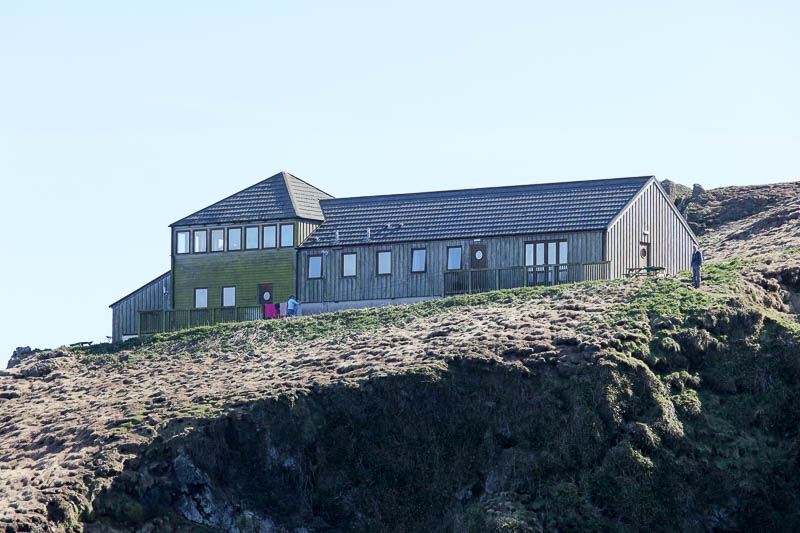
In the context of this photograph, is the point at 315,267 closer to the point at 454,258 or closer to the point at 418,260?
the point at 418,260

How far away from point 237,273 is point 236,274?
7cm

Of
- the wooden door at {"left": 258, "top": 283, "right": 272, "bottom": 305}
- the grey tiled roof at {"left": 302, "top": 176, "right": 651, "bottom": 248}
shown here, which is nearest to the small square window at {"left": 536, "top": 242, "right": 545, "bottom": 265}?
the grey tiled roof at {"left": 302, "top": 176, "right": 651, "bottom": 248}

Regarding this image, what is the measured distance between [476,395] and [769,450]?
9.11 m

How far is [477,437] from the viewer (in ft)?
125

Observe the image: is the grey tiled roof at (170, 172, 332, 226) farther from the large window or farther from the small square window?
the small square window

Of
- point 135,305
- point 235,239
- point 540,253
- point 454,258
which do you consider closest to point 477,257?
point 454,258

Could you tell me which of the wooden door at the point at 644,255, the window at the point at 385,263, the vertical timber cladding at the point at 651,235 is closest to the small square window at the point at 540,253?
the vertical timber cladding at the point at 651,235

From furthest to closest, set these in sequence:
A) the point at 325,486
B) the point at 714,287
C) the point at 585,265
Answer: the point at 585,265
the point at 714,287
the point at 325,486

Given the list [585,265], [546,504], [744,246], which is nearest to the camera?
[546,504]

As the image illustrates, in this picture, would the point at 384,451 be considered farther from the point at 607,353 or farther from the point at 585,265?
the point at 585,265

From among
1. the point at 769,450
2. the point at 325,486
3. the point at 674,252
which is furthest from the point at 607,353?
the point at 674,252

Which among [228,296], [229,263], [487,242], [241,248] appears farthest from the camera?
[241,248]

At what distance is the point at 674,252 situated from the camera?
57000 millimetres

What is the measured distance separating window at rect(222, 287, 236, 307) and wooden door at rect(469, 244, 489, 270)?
1155cm
